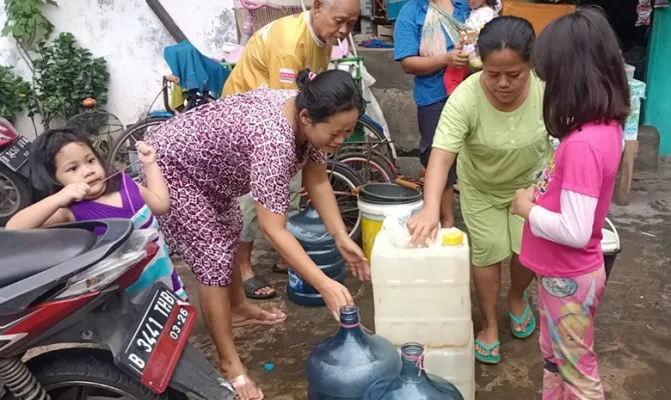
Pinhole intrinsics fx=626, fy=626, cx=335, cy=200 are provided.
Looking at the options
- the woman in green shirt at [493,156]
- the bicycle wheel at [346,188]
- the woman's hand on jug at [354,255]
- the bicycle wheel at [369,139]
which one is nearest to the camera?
the woman in green shirt at [493,156]

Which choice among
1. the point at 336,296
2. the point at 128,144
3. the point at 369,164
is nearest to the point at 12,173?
the point at 128,144

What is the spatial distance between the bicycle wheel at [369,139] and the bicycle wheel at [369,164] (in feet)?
0.13

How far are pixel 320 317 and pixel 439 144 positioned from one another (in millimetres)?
1404

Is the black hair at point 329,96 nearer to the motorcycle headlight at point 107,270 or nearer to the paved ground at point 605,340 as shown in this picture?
the motorcycle headlight at point 107,270

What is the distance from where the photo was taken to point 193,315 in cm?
225

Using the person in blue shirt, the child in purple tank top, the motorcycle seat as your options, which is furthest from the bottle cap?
the person in blue shirt

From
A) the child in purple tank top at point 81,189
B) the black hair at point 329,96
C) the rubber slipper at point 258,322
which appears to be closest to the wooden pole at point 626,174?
the rubber slipper at point 258,322

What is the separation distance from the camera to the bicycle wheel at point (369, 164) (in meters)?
4.67

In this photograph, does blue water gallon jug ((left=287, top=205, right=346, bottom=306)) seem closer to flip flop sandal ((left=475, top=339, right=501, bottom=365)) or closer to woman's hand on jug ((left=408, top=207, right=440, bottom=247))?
flip flop sandal ((left=475, top=339, right=501, bottom=365))

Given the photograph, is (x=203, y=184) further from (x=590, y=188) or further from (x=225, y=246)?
(x=590, y=188)

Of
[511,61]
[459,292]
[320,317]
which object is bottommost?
[320,317]

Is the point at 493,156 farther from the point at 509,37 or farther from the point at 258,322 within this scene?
the point at 258,322

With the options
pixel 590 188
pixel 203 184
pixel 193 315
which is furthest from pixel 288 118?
pixel 590 188

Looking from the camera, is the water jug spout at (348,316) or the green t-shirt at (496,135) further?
the green t-shirt at (496,135)
